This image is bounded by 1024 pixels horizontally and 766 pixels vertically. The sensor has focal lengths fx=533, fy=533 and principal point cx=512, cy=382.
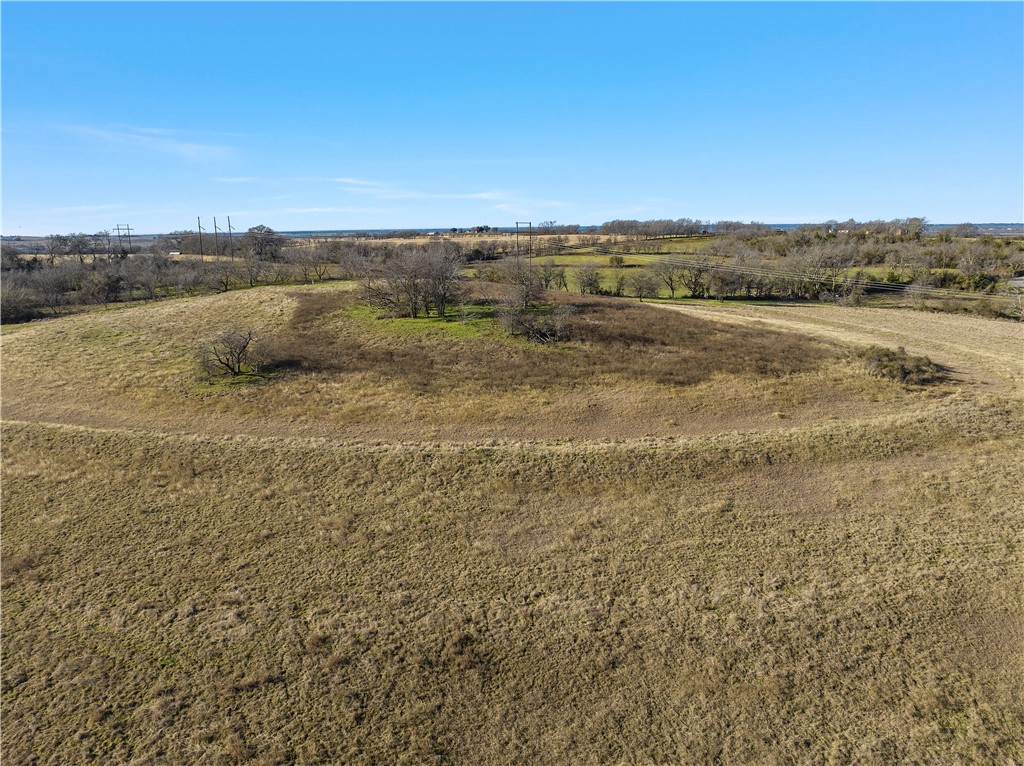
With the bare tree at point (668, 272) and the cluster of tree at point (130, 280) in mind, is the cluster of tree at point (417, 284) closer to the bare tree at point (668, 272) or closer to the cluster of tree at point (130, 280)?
the cluster of tree at point (130, 280)

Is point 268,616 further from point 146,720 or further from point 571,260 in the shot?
point 571,260

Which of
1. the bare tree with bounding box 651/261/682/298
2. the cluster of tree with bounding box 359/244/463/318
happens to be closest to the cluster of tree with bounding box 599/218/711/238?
the bare tree with bounding box 651/261/682/298

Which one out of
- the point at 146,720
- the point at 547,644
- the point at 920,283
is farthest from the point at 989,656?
the point at 920,283

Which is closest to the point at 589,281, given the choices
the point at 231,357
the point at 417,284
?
the point at 417,284

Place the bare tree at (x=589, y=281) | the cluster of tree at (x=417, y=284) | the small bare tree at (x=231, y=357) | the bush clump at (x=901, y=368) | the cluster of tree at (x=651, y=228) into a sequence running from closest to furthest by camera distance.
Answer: the bush clump at (x=901, y=368), the small bare tree at (x=231, y=357), the cluster of tree at (x=417, y=284), the bare tree at (x=589, y=281), the cluster of tree at (x=651, y=228)

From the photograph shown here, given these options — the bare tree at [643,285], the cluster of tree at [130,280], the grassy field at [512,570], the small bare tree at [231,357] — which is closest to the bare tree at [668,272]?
the bare tree at [643,285]

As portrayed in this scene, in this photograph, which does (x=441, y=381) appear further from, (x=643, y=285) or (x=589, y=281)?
(x=643, y=285)
